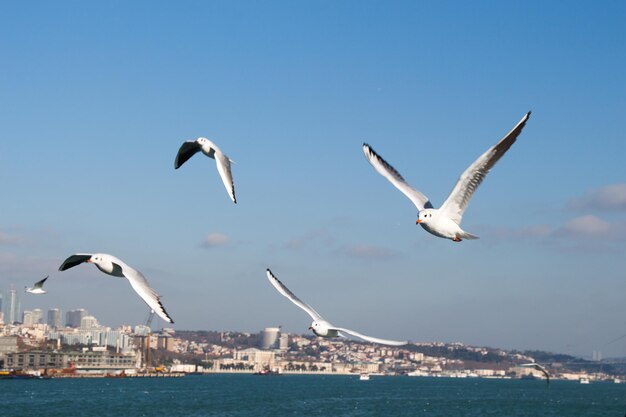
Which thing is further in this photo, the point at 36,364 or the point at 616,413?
the point at 36,364

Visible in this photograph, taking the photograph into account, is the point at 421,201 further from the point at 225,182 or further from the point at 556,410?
the point at 556,410

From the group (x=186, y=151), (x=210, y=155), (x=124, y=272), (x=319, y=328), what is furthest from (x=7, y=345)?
(x=124, y=272)

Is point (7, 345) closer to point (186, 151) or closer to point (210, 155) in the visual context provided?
point (186, 151)

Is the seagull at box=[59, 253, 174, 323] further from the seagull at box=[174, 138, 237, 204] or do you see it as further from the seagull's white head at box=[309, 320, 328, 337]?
the seagull's white head at box=[309, 320, 328, 337]

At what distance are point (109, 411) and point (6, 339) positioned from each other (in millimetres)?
100361

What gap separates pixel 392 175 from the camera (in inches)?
398

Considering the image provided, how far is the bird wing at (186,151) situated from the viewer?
1063 centimetres

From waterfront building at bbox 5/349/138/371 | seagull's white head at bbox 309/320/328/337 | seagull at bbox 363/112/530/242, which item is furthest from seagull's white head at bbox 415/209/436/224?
waterfront building at bbox 5/349/138/371

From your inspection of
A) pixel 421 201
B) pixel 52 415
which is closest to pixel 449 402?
pixel 52 415

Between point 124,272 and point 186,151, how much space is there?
151 inches

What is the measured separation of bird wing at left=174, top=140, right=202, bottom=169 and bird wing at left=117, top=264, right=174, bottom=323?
11.3 ft

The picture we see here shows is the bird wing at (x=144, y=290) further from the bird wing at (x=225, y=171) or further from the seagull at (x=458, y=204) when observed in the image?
the seagull at (x=458, y=204)

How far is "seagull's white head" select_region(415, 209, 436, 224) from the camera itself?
881 cm

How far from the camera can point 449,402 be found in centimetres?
9406
